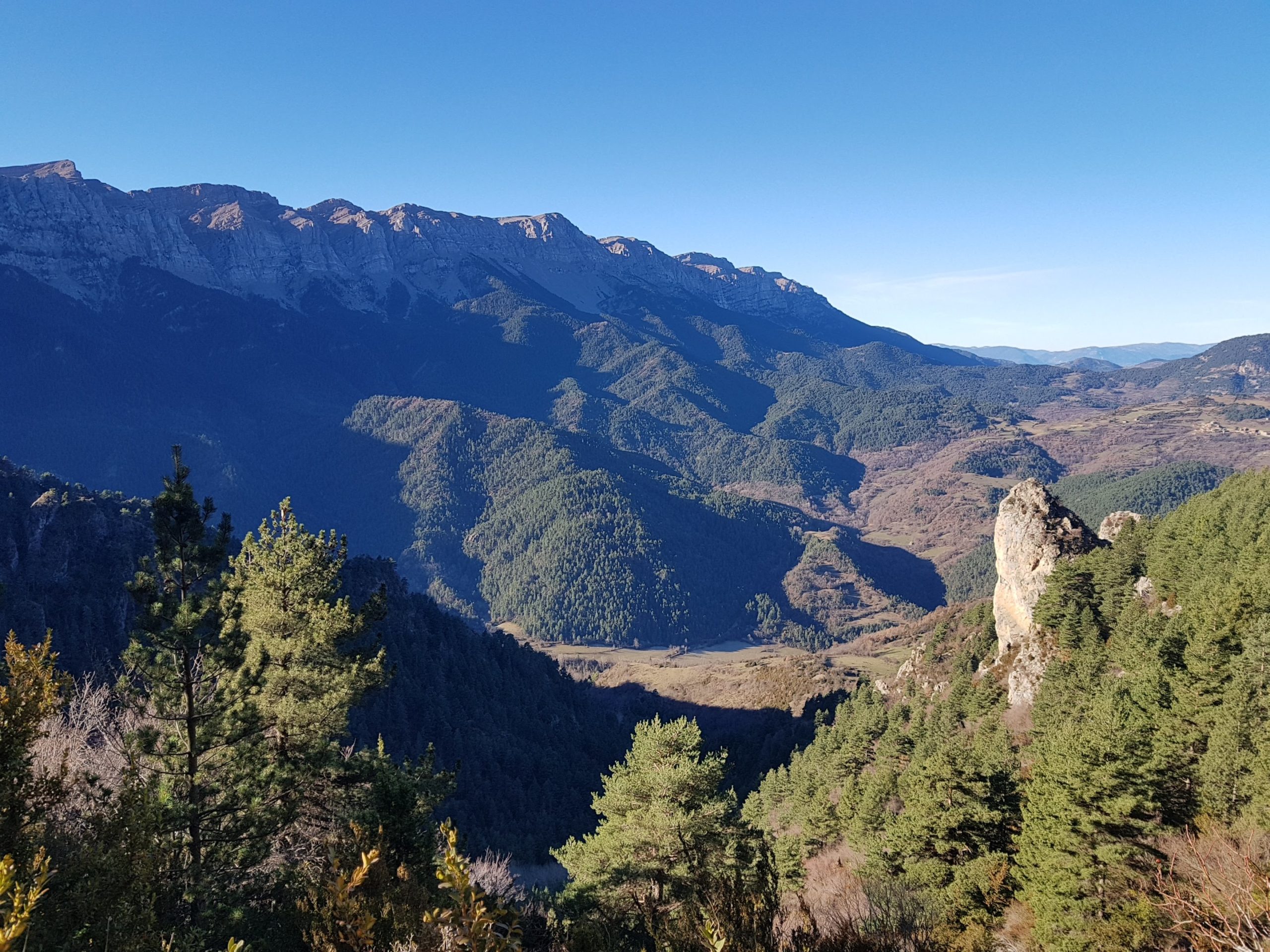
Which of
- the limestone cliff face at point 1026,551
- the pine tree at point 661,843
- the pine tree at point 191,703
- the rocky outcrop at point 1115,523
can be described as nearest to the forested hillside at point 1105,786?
the pine tree at point 661,843

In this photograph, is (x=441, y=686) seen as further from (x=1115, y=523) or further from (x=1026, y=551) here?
(x=1115, y=523)

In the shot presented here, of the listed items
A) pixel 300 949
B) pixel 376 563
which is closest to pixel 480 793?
pixel 376 563

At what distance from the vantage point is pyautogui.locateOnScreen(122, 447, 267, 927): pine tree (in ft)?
63.1

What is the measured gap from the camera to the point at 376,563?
13925cm

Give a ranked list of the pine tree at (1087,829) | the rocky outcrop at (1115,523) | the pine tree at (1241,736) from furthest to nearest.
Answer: the rocky outcrop at (1115,523), the pine tree at (1241,736), the pine tree at (1087,829)

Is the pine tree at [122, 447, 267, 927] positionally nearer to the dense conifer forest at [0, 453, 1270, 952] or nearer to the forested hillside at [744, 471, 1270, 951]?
the dense conifer forest at [0, 453, 1270, 952]

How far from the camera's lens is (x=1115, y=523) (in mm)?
80125

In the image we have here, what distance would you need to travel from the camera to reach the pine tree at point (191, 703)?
19234mm

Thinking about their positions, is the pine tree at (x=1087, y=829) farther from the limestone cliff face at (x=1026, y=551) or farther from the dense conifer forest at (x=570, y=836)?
the limestone cliff face at (x=1026, y=551)

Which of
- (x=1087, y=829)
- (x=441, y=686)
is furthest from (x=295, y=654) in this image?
(x=441, y=686)

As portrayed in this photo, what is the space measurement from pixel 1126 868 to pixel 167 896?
2876cm

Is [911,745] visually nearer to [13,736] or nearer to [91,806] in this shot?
[91,806]

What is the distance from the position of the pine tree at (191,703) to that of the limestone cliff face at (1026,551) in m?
62.3

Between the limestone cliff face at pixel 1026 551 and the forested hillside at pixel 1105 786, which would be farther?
the limestone cliff face at pixel 1026 551
